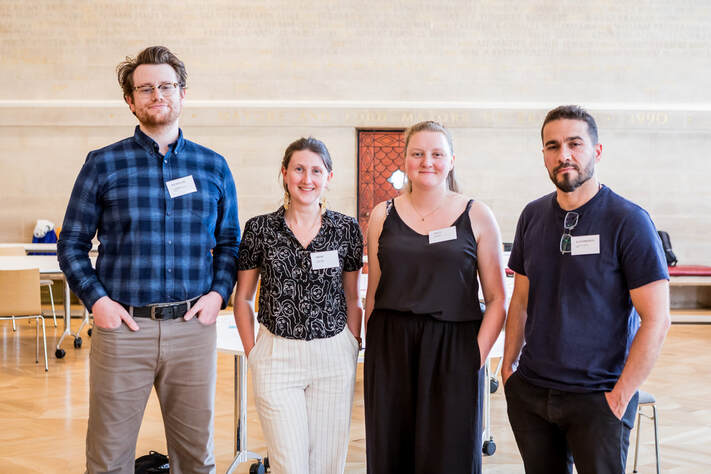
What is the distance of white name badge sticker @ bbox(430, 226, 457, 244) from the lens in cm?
225

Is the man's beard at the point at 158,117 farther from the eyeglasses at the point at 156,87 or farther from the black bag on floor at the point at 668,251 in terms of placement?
A: the black bag on floor at the point at 668,251

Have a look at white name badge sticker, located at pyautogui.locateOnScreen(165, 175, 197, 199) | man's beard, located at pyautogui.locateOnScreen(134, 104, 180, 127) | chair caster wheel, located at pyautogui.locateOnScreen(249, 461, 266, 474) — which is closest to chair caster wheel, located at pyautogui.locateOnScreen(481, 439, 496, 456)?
chair caster wheel, located at pyautogui.locateOnScreen(249, 461, 266, 474)

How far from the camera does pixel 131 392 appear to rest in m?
2.30

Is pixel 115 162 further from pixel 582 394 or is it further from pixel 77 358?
pixel 77 358

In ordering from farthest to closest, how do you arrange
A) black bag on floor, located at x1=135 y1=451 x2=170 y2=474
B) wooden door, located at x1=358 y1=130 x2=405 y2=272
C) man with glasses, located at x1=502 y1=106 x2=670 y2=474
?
wooden door, located at x1=358 y1=130 x2=405 y2=272, black bag on floor, located at x1=135 y1=451 x2=170 y2=474, man with glasses, located at x1=502 y1=106 x2=670 y2=474

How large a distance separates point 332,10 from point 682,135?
608cm

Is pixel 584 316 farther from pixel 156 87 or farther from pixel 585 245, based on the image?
pixel 156 87

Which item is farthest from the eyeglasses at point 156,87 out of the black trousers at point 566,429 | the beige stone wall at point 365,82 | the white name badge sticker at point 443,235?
the beige stone wall at point 365,82

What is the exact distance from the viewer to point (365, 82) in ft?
33.0

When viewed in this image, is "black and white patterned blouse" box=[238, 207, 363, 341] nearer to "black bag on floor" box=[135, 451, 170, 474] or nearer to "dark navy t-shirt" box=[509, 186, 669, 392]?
"dark navy t-shirt" box=[509, 186, 669, 392]

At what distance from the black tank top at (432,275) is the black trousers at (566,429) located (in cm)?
33

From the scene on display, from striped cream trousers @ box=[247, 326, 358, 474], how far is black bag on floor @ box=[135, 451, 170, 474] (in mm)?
1262

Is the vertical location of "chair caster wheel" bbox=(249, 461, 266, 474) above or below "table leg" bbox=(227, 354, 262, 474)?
below

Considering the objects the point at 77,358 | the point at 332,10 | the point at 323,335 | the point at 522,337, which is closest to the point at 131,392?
the point at 323,335
